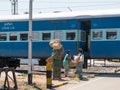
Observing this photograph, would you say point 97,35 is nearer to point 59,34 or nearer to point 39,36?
point 59,34

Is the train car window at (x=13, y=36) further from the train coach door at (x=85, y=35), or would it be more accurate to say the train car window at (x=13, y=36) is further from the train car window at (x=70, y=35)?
the train coach door at (x=85, y=35)

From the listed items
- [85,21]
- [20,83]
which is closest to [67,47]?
[85,21]

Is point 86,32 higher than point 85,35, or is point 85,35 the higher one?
point 86,32

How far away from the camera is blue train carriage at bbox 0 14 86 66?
26156mm

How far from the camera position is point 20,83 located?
1808 centimetres

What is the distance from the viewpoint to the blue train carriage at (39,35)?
26156 millimetres

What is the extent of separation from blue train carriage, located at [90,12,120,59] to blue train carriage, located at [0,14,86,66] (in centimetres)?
112

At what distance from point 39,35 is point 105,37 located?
4936 mm

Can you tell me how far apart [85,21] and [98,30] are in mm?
1420

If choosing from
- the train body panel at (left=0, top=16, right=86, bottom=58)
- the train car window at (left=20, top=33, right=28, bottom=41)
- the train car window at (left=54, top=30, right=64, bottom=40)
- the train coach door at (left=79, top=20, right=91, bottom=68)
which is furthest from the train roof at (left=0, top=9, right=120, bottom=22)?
the train car window at (left=20, top=33, right=28, bottom=41)

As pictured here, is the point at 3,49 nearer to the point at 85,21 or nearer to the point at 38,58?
the point at 38,58

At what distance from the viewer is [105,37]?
2505 cm

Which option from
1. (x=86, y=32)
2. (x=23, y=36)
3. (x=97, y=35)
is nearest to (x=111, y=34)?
(x=97, y=35)

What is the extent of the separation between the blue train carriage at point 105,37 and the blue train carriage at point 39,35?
1.12 m
